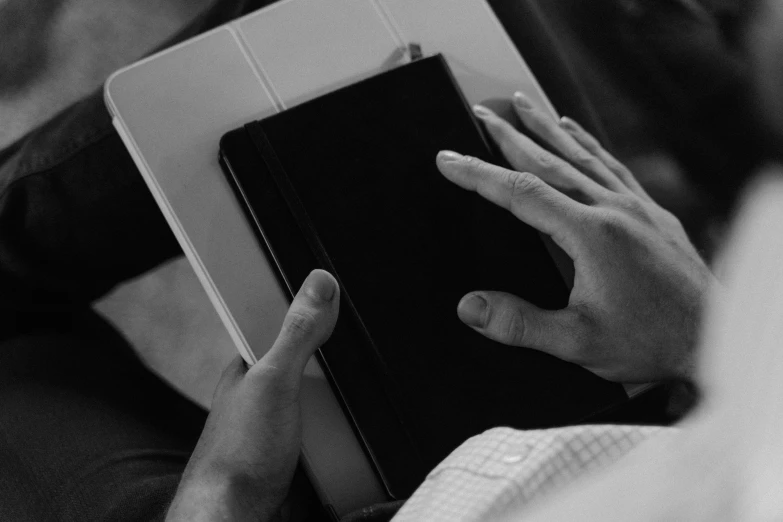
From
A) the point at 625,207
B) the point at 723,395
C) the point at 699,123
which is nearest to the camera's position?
the point at 723,395

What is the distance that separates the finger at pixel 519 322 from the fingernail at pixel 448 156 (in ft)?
0.38

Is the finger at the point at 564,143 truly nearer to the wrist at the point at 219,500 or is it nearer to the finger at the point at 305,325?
the finger at the point at 305,325

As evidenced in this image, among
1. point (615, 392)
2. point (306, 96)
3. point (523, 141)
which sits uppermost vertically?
point (306, 96)

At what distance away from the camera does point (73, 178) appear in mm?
732

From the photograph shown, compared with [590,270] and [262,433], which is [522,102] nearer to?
[590,270]

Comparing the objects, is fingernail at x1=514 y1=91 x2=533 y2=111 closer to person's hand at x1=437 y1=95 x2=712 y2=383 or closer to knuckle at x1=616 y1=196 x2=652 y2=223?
person's hand at x1=437 y1=95 x2=712 y2=383

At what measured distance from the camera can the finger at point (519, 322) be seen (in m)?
0.58

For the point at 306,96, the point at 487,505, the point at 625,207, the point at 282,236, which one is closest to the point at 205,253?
the point at 282,236

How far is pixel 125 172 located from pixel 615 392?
54 centimetres

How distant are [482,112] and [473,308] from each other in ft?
0.65

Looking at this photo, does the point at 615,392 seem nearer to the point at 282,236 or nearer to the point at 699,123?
the point at 282,236

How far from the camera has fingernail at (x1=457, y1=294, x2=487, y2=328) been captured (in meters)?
0.58

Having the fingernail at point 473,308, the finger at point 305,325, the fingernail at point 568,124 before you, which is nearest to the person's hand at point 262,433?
the finger at point 305,325

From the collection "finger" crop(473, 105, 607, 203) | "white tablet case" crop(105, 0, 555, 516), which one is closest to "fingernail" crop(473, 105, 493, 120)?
"finger" crop(473, 105, 607, 203)
